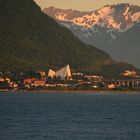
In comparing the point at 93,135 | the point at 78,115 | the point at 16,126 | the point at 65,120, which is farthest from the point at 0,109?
the point at 93,135

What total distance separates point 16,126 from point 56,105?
5502 cm

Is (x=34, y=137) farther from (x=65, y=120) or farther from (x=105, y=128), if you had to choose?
(x=65, y=120)

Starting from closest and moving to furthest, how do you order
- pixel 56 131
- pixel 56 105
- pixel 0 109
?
pixel 56 131 → pixel 0 109 → pixel 56 105

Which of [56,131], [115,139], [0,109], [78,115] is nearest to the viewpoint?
[115,139]

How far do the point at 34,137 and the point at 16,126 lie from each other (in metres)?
11.6

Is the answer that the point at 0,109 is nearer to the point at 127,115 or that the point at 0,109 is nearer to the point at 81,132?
the point at 127,115

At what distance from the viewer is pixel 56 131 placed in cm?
11744

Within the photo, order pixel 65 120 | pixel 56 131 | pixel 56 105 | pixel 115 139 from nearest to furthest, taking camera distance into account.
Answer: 1. pixel 115 139
2. pixel 56 131
3. pixel 65 120
4. pixel 56 105

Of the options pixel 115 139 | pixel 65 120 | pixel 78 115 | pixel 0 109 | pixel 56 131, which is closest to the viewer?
pixel 115 139

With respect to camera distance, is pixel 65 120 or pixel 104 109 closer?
pixel 65 120

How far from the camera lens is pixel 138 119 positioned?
137 m

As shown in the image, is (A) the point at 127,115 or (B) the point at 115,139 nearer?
(B) the point at 115,139

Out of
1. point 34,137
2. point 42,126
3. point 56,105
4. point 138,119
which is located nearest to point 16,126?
point 42,126

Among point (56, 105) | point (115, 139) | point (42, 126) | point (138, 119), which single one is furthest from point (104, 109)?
point (115, 139)
